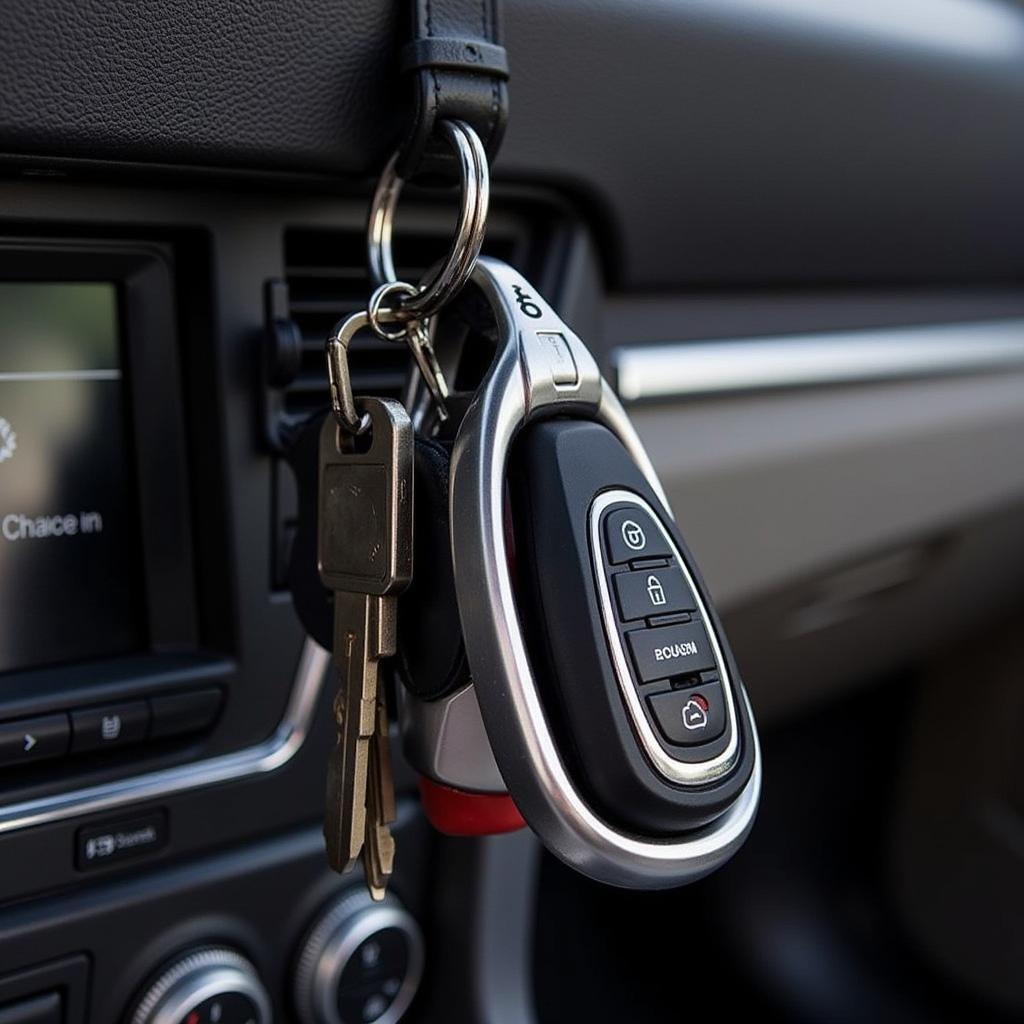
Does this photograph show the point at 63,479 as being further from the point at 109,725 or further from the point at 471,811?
the point at 471,811

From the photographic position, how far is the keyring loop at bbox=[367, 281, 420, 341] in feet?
1.58

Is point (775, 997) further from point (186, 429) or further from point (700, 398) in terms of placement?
point (186, 429)

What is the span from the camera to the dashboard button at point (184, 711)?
1.98 feet

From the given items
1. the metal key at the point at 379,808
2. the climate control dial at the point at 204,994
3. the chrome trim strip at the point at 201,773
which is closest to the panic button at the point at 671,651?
the metal key at the point at 379,808

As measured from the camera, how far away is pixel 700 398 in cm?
84

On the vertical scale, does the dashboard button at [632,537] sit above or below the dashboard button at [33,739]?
above

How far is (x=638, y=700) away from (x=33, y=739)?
0.29m

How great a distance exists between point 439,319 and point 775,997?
1.32m

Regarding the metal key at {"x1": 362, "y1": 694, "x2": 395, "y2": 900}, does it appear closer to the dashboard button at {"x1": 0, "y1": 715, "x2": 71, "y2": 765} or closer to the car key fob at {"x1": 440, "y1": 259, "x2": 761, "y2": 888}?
the car key fob at {"x1": 440, "y1": 259, "x2": 761, "y2": 888}

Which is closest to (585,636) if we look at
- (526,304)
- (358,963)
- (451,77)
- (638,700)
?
(638,700)

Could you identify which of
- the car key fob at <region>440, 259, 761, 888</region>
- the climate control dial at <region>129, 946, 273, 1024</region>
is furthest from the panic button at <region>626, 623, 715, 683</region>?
the climate control dial at <region>129, 946, 273, 1024</region>

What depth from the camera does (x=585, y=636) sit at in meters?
0.43

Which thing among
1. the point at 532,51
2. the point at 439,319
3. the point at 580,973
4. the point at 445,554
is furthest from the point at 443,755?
the point at 580,973

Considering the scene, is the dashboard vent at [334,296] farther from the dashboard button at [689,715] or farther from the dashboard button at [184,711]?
the dashboard button at [689,715]
